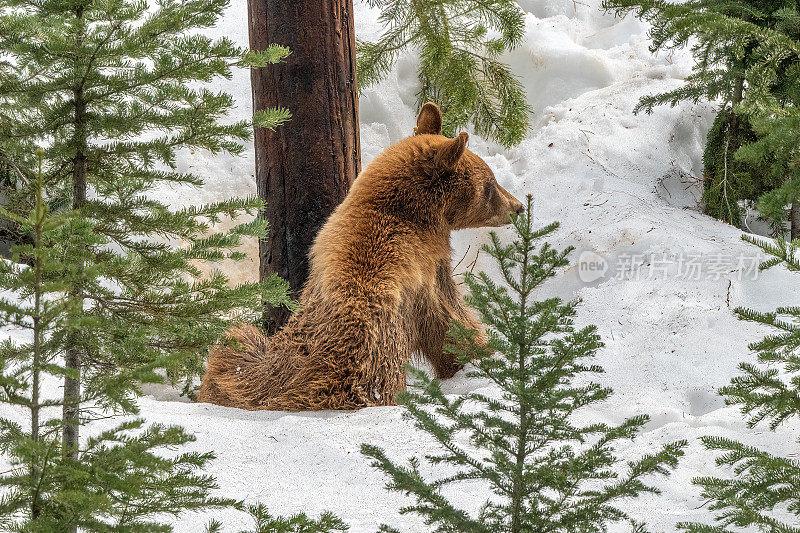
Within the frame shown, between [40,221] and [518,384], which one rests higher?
[40,221]

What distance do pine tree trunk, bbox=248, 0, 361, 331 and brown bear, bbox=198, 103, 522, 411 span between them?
0.46 metres

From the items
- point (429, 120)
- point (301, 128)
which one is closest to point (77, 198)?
point (301, 128)

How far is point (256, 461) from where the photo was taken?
3.44 metres

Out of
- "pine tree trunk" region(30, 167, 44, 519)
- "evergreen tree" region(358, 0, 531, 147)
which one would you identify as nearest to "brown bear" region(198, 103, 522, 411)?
"evergreen tree" region(358, 0, 531, 147)

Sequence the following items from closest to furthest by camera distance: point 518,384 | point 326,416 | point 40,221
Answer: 1. point 40,221
2. point 518,384
3. point 326,416

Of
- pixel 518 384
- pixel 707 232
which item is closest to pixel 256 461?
pixel 518 384

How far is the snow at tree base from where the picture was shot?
3307 mm

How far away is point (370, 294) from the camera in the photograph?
4469 millimetres

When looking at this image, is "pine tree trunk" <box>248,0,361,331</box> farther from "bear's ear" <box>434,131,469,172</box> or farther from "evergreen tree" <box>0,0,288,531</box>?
"evergreen tree" <box>0,0,288,531</box>

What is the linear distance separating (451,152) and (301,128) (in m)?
1.17

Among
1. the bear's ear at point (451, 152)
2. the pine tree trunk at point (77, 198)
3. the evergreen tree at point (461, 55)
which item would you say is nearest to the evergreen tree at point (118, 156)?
the pine tree trunk at point (77, 198)

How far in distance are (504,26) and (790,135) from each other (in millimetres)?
4501

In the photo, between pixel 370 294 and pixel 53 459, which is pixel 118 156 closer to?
pixel 53 459

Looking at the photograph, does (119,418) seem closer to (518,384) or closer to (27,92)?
(27,92)
